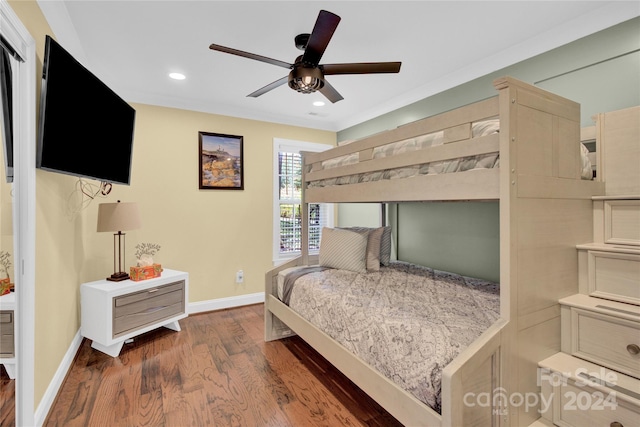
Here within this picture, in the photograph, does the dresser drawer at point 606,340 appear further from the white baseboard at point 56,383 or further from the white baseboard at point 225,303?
the white baseboard at point 225,303

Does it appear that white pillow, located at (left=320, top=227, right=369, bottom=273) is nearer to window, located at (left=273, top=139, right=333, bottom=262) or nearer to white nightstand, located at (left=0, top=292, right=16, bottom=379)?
window, located at (left=273, top=139, right=333, bottom=262)

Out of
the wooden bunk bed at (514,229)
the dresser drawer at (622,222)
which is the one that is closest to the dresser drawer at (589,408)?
the wooden bunk bed at (514,229)

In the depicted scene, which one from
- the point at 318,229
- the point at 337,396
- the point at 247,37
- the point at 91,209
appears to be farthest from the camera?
the point at 318,229

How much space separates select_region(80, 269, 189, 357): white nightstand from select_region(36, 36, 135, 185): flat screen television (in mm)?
900

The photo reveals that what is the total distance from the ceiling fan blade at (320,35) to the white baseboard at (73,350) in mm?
2485

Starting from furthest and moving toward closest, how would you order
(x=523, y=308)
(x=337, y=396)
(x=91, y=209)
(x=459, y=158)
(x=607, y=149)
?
(x=91, y=209) < (x=337, y=396) < (x=607, y=149) < (x=459, y=158) < (x=523, y=308)

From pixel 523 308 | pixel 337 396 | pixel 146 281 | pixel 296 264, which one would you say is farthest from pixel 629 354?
pixel 146 281

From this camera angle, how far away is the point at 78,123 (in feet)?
6.17

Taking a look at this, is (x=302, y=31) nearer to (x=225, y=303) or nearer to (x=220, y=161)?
(x=220, y=161)

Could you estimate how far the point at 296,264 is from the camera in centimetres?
296

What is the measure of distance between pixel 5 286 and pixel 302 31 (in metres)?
2.19

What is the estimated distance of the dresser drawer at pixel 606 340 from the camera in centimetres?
132

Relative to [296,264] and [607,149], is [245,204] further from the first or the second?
[607,149]

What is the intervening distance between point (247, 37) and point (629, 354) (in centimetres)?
280
